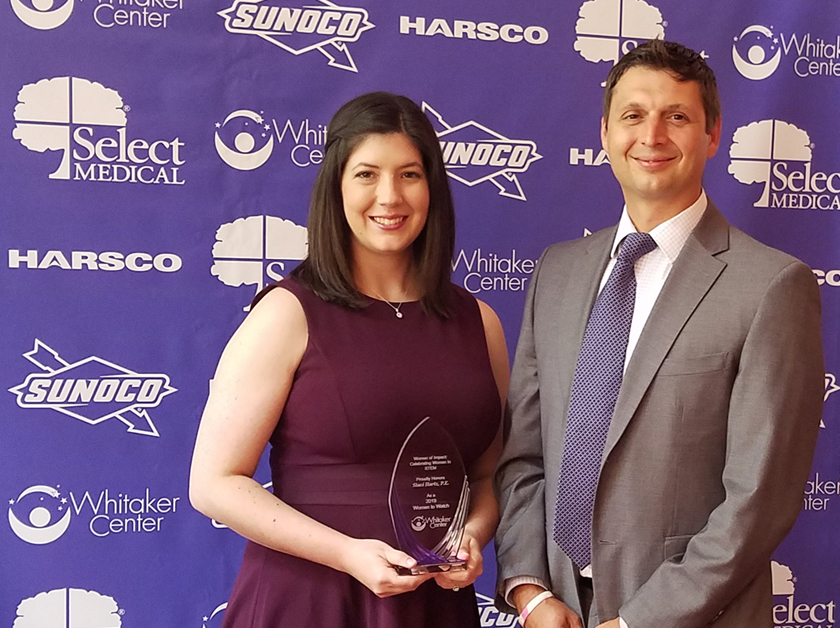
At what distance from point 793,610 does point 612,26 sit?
1912 mm

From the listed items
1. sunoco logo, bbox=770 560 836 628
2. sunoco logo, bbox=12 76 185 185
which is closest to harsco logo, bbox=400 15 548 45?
sunoco logo, bbox=12 76 185 185

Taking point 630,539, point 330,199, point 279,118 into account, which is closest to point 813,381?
point 630,539

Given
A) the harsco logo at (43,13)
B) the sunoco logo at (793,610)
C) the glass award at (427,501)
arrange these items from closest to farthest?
the glass award at (427,501) → the harsco logo at (43,13) → the sunoco logo at (793,610)

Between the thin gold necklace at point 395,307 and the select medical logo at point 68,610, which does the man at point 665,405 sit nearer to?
the thin gold necklace at point 395,307

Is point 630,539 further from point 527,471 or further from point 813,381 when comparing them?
point 813,381

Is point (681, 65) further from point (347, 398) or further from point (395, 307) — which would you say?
point (347, 398)

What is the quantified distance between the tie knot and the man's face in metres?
0.07

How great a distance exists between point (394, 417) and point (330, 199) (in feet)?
1.50

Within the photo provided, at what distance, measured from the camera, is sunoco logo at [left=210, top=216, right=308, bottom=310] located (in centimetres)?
246

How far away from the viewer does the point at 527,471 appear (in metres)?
1.78

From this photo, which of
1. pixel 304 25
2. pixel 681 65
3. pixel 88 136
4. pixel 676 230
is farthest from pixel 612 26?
pixel 88 136

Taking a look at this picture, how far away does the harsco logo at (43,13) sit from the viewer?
2.34 m

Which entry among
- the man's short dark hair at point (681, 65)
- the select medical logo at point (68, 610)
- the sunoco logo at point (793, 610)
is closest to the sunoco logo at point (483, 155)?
the man's short dark hair at point (681, 65)

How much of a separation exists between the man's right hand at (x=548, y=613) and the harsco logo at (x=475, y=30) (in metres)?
1.56
